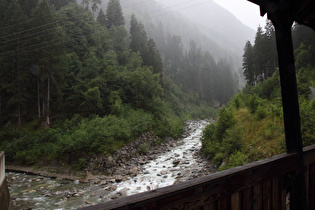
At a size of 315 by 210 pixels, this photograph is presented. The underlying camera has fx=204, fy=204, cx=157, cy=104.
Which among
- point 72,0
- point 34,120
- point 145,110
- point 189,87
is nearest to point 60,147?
point 34,120

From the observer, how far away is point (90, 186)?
12562 mm

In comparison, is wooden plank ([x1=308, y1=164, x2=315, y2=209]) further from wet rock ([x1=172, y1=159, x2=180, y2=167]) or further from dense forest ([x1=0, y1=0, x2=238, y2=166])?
dense forest ([x1=0, y1=0, x2=238, y2=166])

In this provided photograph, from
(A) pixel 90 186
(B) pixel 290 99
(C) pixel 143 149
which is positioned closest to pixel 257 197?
(B) pixel 290 99

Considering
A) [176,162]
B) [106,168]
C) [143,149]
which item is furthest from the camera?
[143,149]

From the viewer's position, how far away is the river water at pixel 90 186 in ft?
33.4

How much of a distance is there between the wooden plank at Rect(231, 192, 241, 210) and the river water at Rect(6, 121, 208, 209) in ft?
30.4

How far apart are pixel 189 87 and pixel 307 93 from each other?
199ft

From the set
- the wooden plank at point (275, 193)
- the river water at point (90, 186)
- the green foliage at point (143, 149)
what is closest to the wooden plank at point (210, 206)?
the wooden plank at point (275, 193)

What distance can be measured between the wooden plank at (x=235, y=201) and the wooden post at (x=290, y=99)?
44.9 inches

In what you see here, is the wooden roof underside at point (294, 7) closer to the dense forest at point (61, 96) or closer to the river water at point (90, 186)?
the river water at point (90, 186)

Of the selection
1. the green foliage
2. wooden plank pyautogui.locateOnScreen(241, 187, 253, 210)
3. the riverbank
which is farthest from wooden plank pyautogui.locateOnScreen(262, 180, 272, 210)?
the green foliage

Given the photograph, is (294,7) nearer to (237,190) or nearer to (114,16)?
(237,190)

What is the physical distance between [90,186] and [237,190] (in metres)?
12.2

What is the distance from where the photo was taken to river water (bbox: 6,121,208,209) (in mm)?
10184
